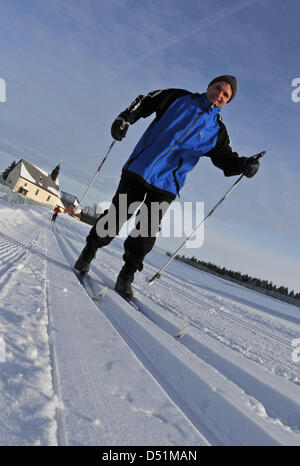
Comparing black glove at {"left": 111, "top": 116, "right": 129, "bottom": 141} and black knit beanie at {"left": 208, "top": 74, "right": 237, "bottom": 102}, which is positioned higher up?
black knit beanie at {"left": 208, "top": 74, "right": 237, "bottom": 102}

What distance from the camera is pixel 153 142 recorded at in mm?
3273

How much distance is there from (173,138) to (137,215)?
2.86 feet

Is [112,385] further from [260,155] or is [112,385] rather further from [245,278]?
[245,278]

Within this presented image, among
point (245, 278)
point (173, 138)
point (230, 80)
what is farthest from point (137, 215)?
point (245, 278)

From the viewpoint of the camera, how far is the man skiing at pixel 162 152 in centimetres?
323

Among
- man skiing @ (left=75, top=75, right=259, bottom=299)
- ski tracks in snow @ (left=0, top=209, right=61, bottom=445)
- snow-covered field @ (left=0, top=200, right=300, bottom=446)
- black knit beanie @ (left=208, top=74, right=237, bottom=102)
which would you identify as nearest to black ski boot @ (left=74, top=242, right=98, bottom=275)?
man skiing @ (left=75, top=75, right=259, bottom=299)

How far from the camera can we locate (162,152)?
321 centimetres

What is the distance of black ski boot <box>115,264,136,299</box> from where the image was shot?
3259mm

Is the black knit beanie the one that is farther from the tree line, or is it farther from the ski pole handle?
the tree line

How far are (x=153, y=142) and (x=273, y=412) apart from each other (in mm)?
2514

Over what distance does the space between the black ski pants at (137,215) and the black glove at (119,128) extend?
42 centimetres

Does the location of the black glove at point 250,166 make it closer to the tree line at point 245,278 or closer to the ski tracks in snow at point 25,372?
the ski tracks in snow at point 25,372
